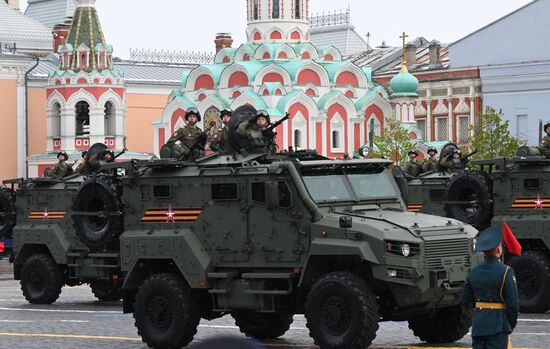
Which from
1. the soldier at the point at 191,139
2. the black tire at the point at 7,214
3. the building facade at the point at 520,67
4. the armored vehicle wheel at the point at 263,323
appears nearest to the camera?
the armored vehicle wheel at the point at 263,323

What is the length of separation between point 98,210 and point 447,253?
17.8 feet

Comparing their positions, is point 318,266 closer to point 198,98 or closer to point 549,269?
point 549,269

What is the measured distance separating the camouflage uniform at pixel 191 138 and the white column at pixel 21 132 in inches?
2561

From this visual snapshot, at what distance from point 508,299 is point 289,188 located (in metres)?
4.58

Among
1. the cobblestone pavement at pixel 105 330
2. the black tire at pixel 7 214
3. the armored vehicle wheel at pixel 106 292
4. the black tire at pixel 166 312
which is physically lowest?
the cobblestone pavement at pixel 105 330

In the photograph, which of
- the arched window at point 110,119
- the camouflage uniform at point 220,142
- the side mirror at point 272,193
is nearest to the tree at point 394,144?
the arched window at point 110,119

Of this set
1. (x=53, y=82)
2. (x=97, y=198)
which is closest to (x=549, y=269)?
(x=97, y=198)

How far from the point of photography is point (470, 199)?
24141 millimetres

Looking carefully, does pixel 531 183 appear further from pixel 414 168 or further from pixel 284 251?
pixel 414 168

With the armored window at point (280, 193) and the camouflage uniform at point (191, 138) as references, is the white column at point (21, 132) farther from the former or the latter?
the armored window at point (280, 193)

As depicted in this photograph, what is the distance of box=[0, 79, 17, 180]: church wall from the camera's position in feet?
275

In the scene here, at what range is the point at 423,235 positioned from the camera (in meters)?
16.5

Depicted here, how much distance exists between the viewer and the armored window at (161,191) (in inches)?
734

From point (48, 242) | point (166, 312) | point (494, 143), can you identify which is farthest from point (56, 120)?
point (166, 312)
